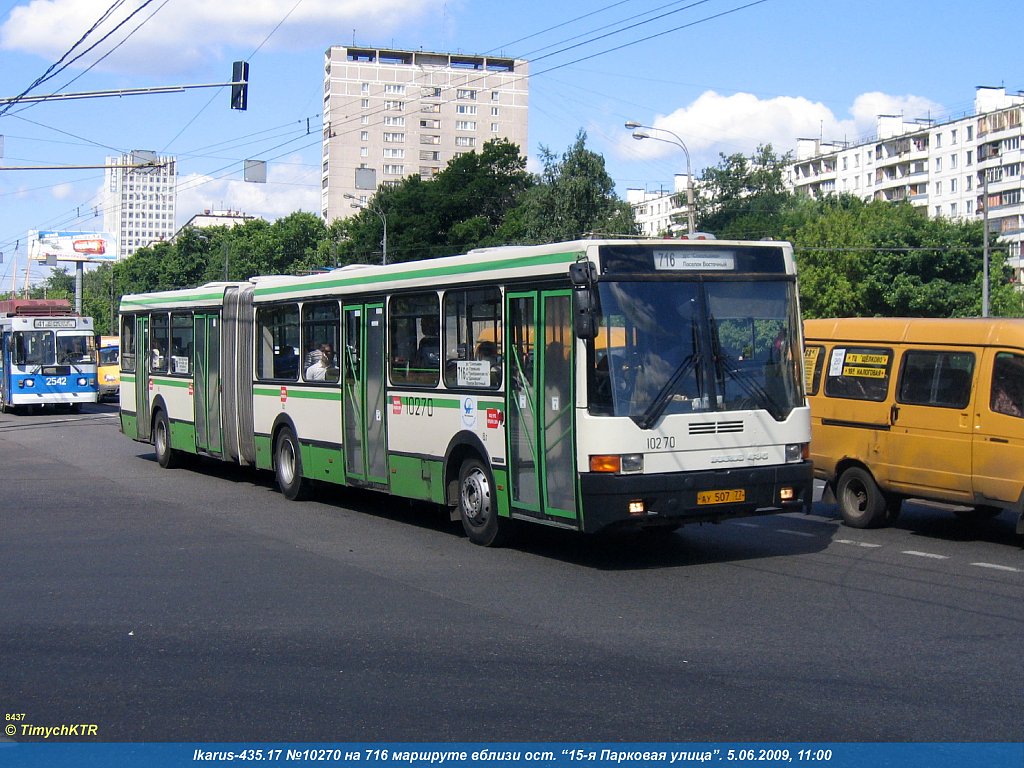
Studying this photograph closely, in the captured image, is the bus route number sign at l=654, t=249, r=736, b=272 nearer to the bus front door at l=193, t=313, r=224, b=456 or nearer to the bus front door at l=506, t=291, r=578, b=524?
the bus front door at l=506, t=291, r=578, b=524

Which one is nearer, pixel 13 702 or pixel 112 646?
pixel 13 702

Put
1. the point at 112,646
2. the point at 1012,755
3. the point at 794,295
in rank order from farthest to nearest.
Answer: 1. the point at 794,295
2. the point at 112,646
3. the point at 1012,755

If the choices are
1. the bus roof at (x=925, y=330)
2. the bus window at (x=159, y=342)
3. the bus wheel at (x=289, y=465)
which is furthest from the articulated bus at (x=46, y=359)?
the bus roof at (x=925, y=330)

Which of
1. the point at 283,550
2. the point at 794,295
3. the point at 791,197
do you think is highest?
the point at 791,197

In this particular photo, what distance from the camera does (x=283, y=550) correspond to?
1213cm

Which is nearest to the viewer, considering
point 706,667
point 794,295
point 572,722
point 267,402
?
point 572,722

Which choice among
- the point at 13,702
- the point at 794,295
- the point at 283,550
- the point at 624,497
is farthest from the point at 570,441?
the point at 13,702

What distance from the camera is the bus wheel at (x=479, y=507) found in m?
11.9

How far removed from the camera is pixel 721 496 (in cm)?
1077

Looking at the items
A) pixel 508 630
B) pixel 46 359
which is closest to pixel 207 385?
pixel 508 630

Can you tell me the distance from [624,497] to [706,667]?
124 inches

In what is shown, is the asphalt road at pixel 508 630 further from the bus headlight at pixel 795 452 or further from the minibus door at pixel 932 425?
the bus headlight at pixel 795 452

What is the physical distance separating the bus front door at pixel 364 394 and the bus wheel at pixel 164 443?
6981mm

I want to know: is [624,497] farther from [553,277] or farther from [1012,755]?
[1012,755]
